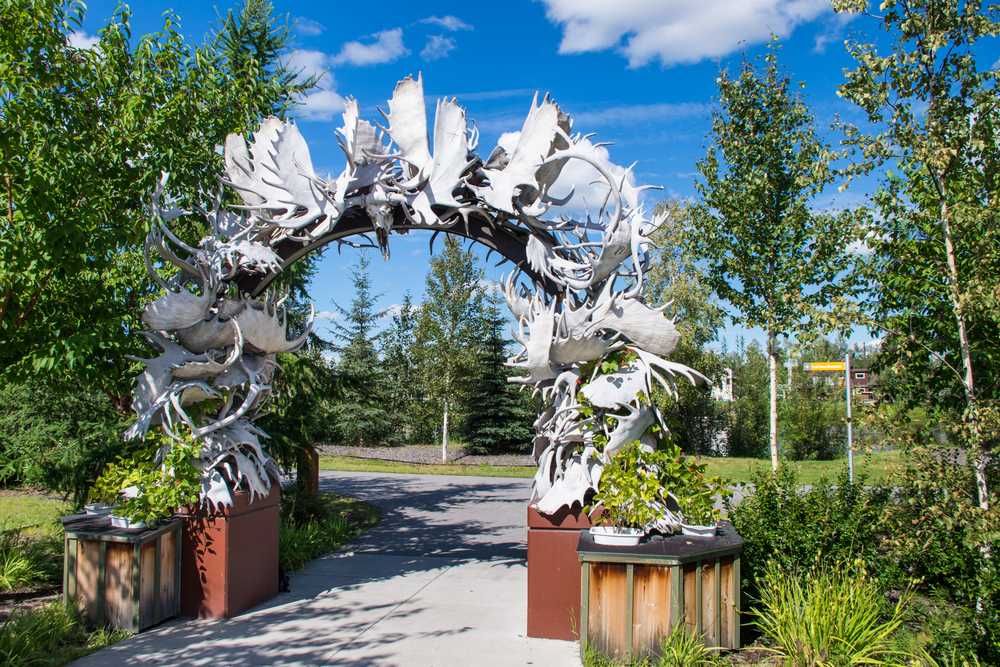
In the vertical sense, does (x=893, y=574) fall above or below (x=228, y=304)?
below

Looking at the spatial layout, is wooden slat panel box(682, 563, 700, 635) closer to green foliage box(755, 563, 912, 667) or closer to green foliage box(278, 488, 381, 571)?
green foliage box(755, 563, 912, 667)

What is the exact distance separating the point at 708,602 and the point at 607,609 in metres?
0.72

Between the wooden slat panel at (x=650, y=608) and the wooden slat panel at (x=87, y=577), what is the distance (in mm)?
4122

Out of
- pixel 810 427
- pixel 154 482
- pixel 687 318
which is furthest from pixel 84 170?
pixel 810 427

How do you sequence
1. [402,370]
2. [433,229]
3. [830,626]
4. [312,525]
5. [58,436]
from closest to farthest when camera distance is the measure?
[830,626] < [433,229] < [312,525] < [58,436] < [402,370]

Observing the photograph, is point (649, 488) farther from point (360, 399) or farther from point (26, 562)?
point (360, 399)

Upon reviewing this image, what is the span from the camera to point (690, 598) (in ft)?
14.7

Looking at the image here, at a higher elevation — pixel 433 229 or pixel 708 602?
pixel 433 229

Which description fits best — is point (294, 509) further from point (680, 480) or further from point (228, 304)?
point (680, 480)

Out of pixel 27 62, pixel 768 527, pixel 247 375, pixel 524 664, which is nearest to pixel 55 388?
pixel 247 375

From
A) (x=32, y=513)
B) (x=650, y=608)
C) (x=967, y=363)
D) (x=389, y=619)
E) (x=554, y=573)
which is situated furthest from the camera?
(x=32, y=513)

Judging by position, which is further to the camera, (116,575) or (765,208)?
(765,208)

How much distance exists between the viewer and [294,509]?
339 inches

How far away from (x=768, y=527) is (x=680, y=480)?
1007mm
